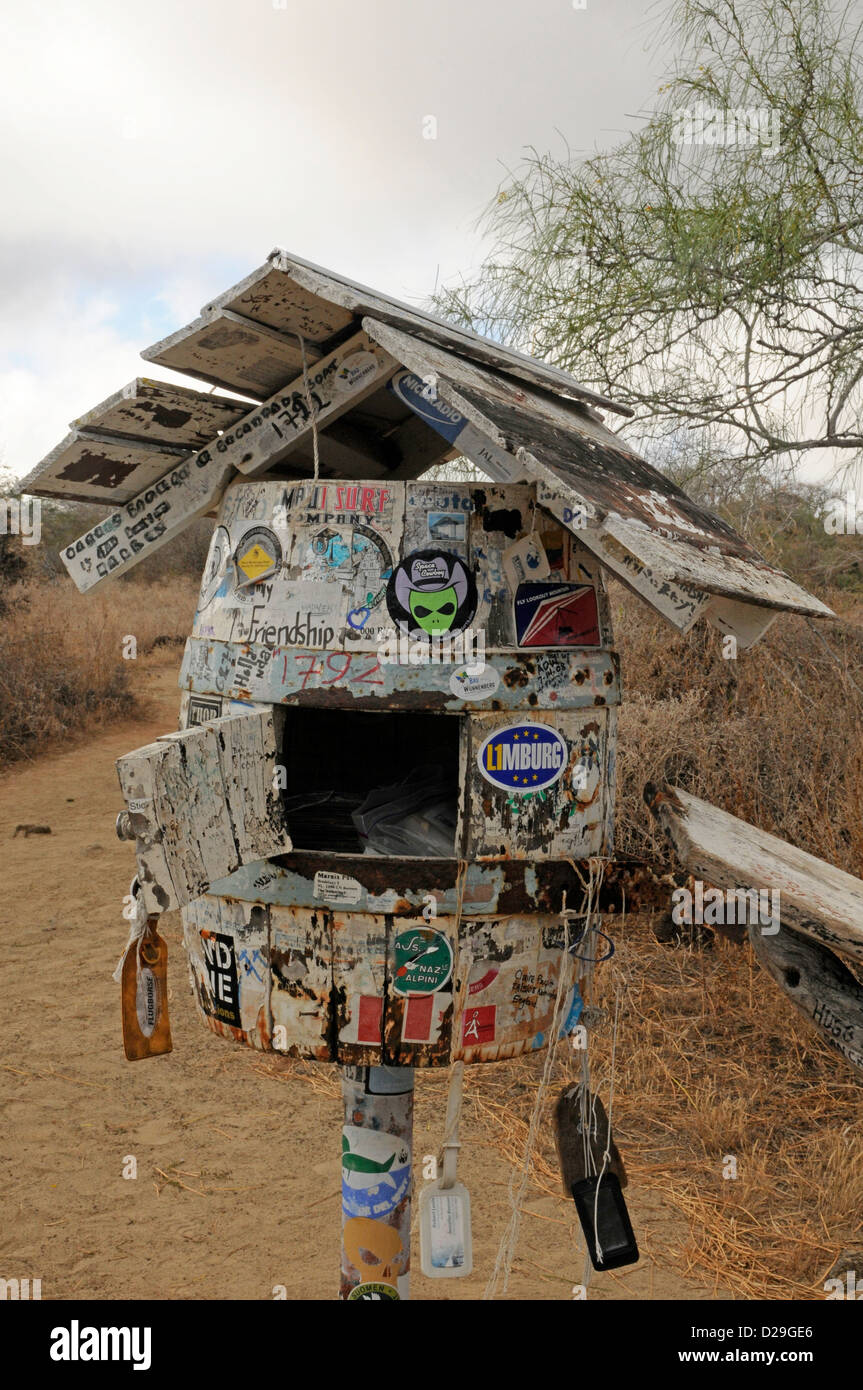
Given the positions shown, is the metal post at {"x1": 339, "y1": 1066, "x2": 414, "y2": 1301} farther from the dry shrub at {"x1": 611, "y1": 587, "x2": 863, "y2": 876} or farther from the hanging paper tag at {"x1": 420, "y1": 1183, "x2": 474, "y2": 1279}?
the dry shrub at {"x1": 611, "y1": 587, "x2": 863, "y2": 876}

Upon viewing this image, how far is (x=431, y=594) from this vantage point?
2.04 metres

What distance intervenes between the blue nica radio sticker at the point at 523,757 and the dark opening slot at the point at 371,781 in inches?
10.1

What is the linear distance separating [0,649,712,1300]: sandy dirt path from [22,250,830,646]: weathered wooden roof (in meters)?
2.30

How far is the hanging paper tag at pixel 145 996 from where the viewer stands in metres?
1.89

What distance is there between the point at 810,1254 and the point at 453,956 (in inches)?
91.6

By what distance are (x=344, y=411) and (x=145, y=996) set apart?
129 centimetres

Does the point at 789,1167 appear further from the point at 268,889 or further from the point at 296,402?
the point at 296,402

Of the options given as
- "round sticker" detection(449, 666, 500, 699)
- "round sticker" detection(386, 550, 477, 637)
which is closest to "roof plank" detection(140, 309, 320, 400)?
"round sticker" detection(386, 550, 477, 637)

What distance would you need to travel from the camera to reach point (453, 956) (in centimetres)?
204

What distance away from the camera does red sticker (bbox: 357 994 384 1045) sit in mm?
2035

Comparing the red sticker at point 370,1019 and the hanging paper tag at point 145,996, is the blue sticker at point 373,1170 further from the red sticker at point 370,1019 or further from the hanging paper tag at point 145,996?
the hanging paper tag at point 145,996

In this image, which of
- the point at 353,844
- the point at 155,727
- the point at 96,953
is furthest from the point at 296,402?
the point at 155,727

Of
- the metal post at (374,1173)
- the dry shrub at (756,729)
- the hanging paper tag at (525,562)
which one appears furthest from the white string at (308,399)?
the dry shrub at (756,729)

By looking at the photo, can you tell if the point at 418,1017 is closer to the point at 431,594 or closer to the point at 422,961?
the point at 422,961
